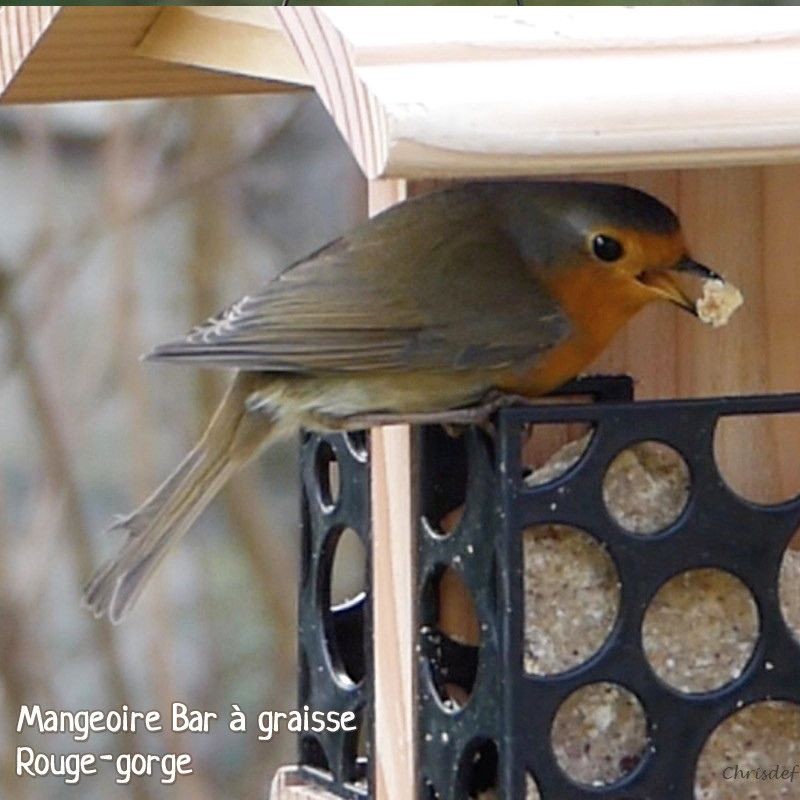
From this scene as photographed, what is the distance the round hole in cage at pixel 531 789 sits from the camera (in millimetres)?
2365

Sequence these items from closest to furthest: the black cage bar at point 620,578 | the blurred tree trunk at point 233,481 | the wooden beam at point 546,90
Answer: the wooden beam at point 546,90, the black cage bar at point 620,578, the blurred tree trunk at point 233,481

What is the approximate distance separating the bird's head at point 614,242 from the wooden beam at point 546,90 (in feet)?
1.26

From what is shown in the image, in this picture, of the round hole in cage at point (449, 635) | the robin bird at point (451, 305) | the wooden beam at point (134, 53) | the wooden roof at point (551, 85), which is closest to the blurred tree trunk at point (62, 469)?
the wooden beam at point (134, 53)

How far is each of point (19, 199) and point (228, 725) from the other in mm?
1258

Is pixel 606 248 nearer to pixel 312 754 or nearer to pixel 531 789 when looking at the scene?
pixel 531 789

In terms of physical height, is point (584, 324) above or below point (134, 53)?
below

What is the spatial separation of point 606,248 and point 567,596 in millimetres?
423

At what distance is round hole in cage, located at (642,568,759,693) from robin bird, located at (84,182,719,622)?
29 centimetres

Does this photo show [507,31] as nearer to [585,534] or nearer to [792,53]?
[792,53]

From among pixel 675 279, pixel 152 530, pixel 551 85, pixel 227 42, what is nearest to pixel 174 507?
pixel 152 530

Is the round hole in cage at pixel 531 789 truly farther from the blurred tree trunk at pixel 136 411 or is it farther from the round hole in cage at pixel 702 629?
the blurred tree trunk at pixel 136 411

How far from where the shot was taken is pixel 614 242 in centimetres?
259

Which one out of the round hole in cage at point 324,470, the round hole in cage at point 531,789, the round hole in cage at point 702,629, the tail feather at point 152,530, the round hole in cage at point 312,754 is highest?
the round hole in cage at point 324,470

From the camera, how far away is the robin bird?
2561mm
